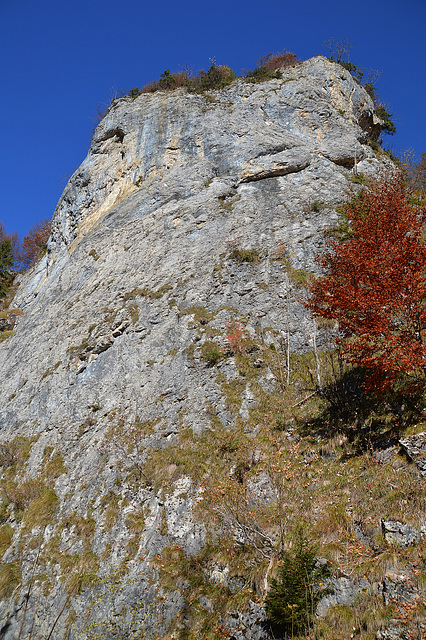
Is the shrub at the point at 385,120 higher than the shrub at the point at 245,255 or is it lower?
higher

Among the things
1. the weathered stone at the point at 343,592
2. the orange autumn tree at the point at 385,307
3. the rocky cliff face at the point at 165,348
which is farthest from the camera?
the rocky cliff face at the point at 165,348

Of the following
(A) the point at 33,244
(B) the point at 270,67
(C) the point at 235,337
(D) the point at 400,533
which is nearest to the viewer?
(D) the point at 400,533

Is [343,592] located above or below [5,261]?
below

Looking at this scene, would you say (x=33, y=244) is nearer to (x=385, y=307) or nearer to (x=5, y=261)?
(x=5, y=261)

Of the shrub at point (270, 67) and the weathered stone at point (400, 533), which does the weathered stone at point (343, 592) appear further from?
the shrub at point (270, 67)

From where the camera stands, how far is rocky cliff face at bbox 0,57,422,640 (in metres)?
8.84

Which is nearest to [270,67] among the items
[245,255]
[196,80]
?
[196,80]

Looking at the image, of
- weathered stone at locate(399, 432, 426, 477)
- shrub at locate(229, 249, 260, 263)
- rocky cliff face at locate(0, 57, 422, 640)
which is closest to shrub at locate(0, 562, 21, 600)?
rocky cliff face at locate(0, 57, 422, 640)

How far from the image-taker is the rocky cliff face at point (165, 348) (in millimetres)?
8836

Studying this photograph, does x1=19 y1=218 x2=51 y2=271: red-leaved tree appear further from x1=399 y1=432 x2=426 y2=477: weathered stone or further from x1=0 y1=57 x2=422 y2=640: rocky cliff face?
x1=399 y1=432 x2=426 y2=477: weathered stone

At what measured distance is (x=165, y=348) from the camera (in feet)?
53.1

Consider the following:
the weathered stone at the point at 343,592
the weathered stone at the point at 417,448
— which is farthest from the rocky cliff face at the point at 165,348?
the weathered stone at the point at 417,448

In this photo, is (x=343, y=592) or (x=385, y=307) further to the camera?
(x=385, y=307)

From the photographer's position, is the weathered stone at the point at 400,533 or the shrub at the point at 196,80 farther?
the shrub at the point at 196,80
